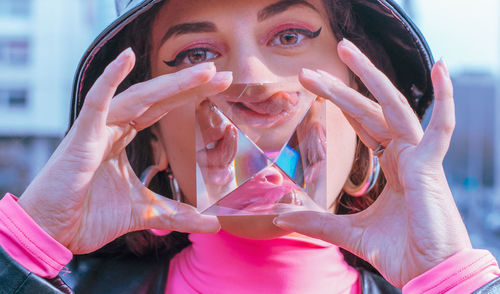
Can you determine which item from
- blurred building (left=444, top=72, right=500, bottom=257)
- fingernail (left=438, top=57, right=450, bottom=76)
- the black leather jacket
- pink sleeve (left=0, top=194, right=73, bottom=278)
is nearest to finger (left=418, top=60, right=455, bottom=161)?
fingernail (left=438, top=57, right=450, bottom=76)

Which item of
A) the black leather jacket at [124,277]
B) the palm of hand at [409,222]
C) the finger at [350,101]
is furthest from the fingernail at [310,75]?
the black leather jacket at [124,277]

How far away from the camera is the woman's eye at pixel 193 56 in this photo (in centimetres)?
114

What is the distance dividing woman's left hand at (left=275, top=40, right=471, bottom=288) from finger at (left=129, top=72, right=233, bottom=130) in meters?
0.16

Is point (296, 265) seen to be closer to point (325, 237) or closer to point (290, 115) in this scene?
point (325, 237)

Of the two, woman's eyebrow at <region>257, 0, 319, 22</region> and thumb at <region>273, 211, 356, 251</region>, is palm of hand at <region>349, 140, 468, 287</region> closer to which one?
thumb at <region>273, 211, 356, 251</region>

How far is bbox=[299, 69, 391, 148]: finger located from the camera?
3.14ft

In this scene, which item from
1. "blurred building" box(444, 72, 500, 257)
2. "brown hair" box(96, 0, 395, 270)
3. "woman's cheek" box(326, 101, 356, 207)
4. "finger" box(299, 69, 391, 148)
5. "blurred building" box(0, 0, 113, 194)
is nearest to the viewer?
"finger" box(299, 69, 391, 148)

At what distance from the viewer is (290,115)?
0.98 meters

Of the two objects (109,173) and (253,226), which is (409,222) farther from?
(109,173)

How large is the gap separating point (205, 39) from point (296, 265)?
59cm

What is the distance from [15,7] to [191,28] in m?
18.0

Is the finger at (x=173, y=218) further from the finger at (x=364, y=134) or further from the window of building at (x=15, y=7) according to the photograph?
the window of building at (x=15, y=7)

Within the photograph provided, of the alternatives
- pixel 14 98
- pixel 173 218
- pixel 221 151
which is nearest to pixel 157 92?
pixel 221 151

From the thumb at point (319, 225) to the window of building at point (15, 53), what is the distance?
17.1 meters
